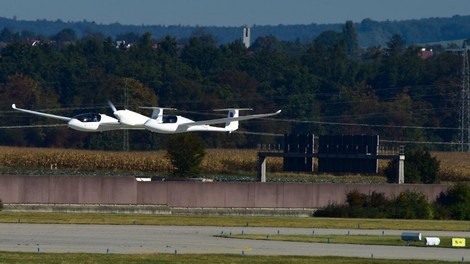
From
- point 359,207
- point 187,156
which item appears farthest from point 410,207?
point 187,156

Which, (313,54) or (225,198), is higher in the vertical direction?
(313,54)

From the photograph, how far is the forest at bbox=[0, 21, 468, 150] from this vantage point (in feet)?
464

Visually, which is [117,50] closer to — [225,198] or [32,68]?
[32,68]

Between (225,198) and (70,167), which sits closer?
(225,198)

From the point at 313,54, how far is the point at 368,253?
148348 millimetres

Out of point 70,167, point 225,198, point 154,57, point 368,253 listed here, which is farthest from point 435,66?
point 368,253

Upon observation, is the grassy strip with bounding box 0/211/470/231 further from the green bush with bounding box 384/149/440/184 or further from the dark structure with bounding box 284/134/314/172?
the dark structure with bounding box 284/134/314/172

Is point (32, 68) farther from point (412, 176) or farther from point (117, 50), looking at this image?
point (412, 176)

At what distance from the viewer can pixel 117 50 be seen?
18050 centimetres

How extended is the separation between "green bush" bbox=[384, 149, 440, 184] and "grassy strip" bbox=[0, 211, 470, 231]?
71.4ft

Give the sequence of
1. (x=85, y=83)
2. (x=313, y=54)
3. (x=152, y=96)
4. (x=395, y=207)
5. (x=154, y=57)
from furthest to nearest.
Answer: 1. (x=313, y=54)
2. (x=154, y=57)
3. (x=85, y=83)
4. (x=152, y=96)
5. (x=395, y=207)

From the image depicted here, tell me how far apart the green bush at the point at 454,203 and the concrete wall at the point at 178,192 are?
0.73m

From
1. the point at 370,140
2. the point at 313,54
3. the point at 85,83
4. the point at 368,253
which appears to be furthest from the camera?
the point at 313,54

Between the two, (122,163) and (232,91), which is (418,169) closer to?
(122,163)
